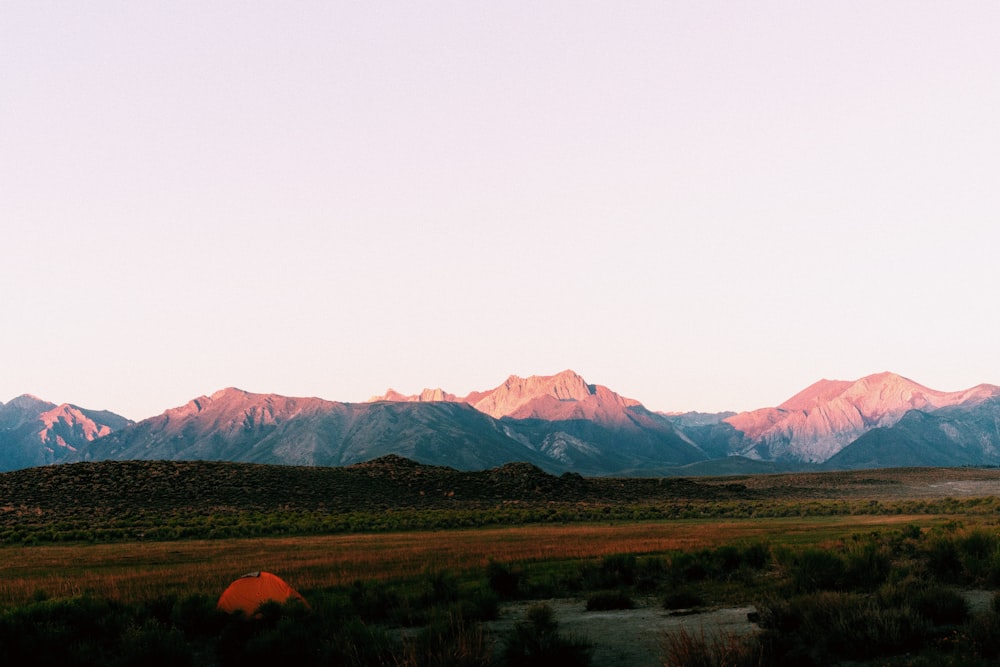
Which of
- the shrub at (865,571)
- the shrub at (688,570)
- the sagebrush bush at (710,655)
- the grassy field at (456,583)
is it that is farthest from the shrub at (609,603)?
the sagebrush bush at (710,655)

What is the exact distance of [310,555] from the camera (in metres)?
35.3

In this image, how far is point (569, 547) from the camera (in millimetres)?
36906

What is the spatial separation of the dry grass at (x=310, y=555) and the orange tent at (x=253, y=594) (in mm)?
4683

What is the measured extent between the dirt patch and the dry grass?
884 cm

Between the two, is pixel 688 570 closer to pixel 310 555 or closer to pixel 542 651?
pixel 542 651

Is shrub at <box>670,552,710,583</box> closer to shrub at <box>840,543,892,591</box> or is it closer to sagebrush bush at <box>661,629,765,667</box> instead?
shrub at <box>840,543,892,591</box>

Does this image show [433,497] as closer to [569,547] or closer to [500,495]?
[500,495]

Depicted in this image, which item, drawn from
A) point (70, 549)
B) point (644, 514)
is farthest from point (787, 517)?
point (70, 549)

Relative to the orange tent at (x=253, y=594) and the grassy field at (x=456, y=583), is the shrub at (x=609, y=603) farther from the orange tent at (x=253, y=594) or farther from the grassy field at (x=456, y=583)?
the orange tent at (x=253, y=594)

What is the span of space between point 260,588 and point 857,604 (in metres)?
12.6

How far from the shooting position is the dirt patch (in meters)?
14.3

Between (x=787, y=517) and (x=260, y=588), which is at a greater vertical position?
(x=260, y=588)

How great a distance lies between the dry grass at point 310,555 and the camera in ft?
84.7

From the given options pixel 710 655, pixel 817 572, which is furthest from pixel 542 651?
pixel 817 572
